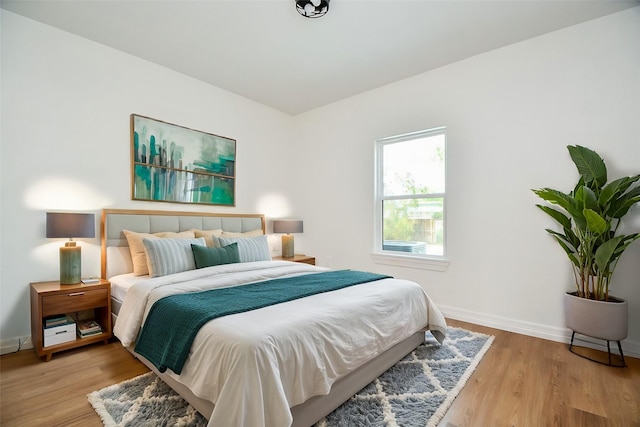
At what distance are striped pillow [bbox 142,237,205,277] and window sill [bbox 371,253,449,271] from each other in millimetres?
2321

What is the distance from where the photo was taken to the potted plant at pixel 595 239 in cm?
229

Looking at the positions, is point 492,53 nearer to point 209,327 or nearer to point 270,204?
point 270,204

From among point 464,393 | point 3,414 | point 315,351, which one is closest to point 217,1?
point 315,351

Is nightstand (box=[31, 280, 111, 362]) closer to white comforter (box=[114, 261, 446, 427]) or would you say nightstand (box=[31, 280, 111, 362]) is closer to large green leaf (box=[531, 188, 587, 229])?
white comforter (box=[114, 261, 446, 427])

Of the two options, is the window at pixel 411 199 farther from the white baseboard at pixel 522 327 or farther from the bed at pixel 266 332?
the bed at pixel 266 332

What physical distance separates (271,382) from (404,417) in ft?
2.89

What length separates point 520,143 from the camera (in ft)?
9.89

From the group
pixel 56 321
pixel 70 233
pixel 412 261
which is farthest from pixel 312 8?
pixel 56 321

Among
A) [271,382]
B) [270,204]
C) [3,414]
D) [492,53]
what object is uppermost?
[492,53]

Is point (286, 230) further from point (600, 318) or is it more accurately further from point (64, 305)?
point (600, 318)

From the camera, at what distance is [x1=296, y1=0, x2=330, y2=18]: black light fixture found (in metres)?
2.40

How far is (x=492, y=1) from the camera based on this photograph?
95.6 inches

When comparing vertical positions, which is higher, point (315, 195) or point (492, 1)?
point (492, 1)

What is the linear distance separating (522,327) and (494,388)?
1.26 meters
